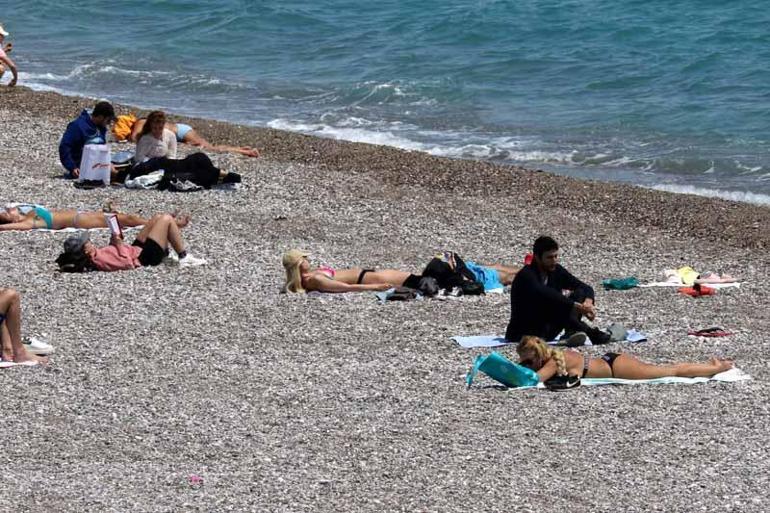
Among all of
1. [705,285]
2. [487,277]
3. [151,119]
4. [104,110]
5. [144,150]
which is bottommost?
[705,285]

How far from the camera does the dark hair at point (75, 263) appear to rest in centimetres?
1310

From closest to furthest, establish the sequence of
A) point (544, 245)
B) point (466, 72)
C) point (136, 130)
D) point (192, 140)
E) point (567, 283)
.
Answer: point (544, 245) < point (567, 283) < point (136, 130) < point (192, 140) < point (466, 72)

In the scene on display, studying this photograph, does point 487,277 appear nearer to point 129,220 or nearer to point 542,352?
point 542,352

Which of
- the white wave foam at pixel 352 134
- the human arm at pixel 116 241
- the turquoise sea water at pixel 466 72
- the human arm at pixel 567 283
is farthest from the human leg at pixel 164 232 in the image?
the white wave foam at pixel 352 134

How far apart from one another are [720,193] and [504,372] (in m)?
9.63

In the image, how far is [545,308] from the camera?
1111 cm

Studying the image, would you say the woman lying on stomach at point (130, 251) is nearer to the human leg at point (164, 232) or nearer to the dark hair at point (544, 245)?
the human leg at point (164, 232)

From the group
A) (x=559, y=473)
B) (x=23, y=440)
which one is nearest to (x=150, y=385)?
(x=23, y=440)

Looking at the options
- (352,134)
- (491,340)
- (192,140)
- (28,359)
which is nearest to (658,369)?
(491,340)

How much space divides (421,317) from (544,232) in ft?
12.2

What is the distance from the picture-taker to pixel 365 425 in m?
9.38

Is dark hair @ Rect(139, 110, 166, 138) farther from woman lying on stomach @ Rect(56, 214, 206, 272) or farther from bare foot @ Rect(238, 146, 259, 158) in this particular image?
woman lying on stomach @ Rect(56, 214, 206, 272)

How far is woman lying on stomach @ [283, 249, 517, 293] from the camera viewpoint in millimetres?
12719

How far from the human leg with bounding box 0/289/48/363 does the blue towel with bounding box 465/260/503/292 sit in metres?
3.99
